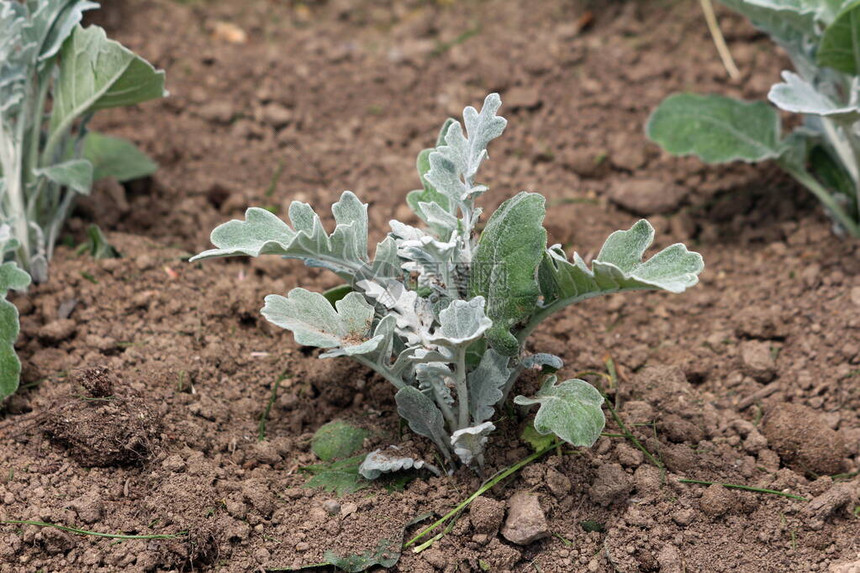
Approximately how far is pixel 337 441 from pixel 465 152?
798mm

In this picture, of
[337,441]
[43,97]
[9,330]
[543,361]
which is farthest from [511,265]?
[43,97]

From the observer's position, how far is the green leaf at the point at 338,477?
82.9 inches

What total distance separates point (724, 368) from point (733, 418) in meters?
0.23

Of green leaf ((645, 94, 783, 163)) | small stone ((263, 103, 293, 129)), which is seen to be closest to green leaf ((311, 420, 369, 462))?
green leaf ((645, 94, 783, 163))

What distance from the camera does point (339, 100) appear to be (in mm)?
3555

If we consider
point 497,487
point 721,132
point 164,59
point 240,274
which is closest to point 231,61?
point 164,59

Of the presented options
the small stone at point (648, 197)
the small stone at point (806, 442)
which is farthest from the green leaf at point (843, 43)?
the small stone at point (806, 442)

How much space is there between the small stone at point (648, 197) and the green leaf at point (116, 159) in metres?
1.65

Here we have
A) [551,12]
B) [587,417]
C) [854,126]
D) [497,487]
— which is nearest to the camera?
[587,417]

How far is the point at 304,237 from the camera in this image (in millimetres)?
1884

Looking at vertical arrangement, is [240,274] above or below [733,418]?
above

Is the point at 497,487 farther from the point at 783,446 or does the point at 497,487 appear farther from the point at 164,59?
the point at 164,59

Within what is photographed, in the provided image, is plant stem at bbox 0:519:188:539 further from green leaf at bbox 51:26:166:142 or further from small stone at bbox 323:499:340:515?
green leaf at bbox 51:26:166:142

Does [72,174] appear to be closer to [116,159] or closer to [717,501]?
[116,159]
